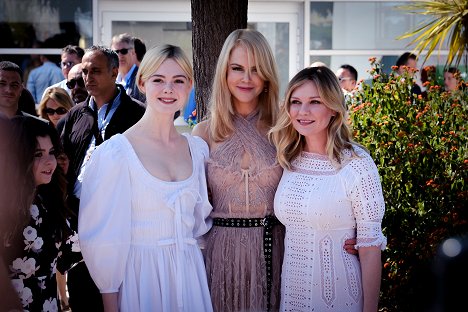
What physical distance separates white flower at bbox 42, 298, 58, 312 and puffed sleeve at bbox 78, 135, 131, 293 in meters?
0.22

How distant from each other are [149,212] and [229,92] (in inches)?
39.7

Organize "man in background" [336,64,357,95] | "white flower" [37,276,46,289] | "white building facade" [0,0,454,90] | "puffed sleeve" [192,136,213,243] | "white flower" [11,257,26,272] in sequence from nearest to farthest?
"white flower" [11,257,26,272], "white flower" [37,276,46,289], "puffed sleeve" [192,136,213,243], "man in background" [336,64,357,95], "white building facade" [0,0,454,90]

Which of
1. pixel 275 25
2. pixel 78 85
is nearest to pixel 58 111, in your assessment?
pixel 78 85

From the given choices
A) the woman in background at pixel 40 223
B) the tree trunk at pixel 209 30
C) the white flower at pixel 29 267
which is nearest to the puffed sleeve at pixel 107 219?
the woman in background at pixel 40 223

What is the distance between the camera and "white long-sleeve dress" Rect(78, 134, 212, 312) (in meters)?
3.26

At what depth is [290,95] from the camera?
377 cm

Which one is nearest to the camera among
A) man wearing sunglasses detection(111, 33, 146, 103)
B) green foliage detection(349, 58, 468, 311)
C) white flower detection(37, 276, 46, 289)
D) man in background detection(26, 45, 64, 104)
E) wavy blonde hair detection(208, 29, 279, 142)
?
white flower detection(37, 276, 46, 289)

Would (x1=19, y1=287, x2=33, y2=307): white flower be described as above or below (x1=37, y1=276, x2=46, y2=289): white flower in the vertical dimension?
below

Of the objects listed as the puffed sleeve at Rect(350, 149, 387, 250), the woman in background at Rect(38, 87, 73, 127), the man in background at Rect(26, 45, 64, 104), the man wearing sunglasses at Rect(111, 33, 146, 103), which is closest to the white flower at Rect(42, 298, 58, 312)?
the puffed sleeve at Rect(350, 149, 387, 250)

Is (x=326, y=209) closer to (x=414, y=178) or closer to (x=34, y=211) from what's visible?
(x=34, y=211)

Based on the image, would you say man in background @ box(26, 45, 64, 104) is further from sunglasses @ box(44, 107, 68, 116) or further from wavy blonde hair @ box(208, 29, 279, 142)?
wavy blonde hair @ box(208, 29, 279, 142)

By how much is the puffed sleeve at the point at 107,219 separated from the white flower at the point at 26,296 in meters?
0.31

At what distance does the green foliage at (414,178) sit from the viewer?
5.42 metres

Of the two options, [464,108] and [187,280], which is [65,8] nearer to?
[464,108]
